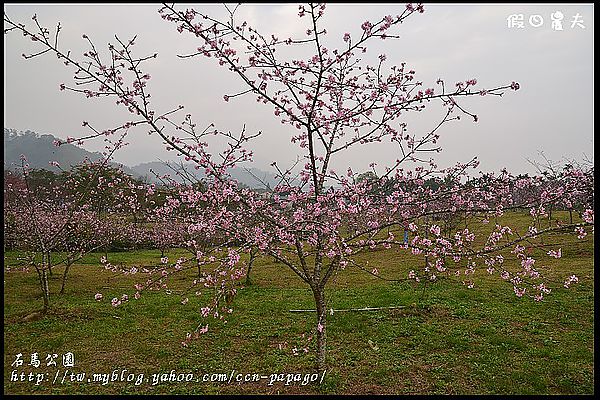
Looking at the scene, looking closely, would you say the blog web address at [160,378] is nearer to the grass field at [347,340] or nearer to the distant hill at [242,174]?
the grass field at [347,340]

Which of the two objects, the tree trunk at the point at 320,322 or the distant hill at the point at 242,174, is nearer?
the tree trunk at the point at 320,322

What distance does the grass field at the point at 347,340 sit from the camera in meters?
4.81

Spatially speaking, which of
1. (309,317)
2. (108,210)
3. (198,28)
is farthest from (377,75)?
(108,210)

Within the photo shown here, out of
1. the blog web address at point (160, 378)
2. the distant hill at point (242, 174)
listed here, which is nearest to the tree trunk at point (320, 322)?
the blog web address at point (160, 378)

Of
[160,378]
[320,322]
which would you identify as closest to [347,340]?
[320,322]

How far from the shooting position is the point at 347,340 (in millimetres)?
6184

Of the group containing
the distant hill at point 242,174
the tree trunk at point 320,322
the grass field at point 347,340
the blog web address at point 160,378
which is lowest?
the blog web address at point 160,378

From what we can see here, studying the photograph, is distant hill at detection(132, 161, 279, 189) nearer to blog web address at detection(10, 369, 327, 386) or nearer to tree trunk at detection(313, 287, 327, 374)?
tree trunk at detection(313, 287, 327, 374)

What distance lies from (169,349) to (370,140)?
4036mm

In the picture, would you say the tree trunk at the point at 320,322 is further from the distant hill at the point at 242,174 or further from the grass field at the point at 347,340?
the distant hill at the point at 242,174

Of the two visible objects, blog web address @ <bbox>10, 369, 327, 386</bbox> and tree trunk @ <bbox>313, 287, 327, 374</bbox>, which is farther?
blog web address @ <bbox>10, 369, 327, 386</bbox>

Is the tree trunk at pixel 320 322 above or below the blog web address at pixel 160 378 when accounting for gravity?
above

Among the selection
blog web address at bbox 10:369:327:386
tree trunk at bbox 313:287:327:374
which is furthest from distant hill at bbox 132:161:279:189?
blog web address at bbox 10:369:327:386

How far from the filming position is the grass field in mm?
4809
